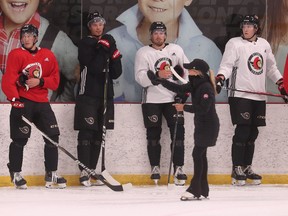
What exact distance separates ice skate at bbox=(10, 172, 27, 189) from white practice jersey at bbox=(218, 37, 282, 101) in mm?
1683

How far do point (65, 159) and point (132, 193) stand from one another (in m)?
0.81

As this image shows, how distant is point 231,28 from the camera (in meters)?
7.08

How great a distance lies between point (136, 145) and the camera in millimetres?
→ 6867

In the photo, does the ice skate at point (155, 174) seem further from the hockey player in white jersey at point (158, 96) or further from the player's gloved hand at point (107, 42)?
the player's gloved hand at point (107, 42)

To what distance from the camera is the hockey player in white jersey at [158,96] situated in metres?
6.73

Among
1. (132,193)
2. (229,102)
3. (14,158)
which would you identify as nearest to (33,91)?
(14,158)

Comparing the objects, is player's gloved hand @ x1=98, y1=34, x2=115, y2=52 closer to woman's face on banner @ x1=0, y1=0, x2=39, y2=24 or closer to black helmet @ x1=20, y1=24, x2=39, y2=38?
black helmet @ x1=20, y1=24, x2=39, y2=38

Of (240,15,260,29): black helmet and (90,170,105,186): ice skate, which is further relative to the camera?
(240,15,260,29): black helmet

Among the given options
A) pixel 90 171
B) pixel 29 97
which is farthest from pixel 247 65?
pixel 29 97

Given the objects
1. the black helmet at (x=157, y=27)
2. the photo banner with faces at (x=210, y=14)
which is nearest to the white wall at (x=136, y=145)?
the photo banner with faces at (x=210, y=14)

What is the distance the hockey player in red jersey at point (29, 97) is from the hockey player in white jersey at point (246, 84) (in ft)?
4.22

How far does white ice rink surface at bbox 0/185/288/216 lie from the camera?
5027mm

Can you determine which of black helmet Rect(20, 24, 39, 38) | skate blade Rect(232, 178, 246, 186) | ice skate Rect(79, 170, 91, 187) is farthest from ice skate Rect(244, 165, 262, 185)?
black helmet Rect(20, 24, 39, 38)

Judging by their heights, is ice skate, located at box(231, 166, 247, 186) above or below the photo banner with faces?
below
